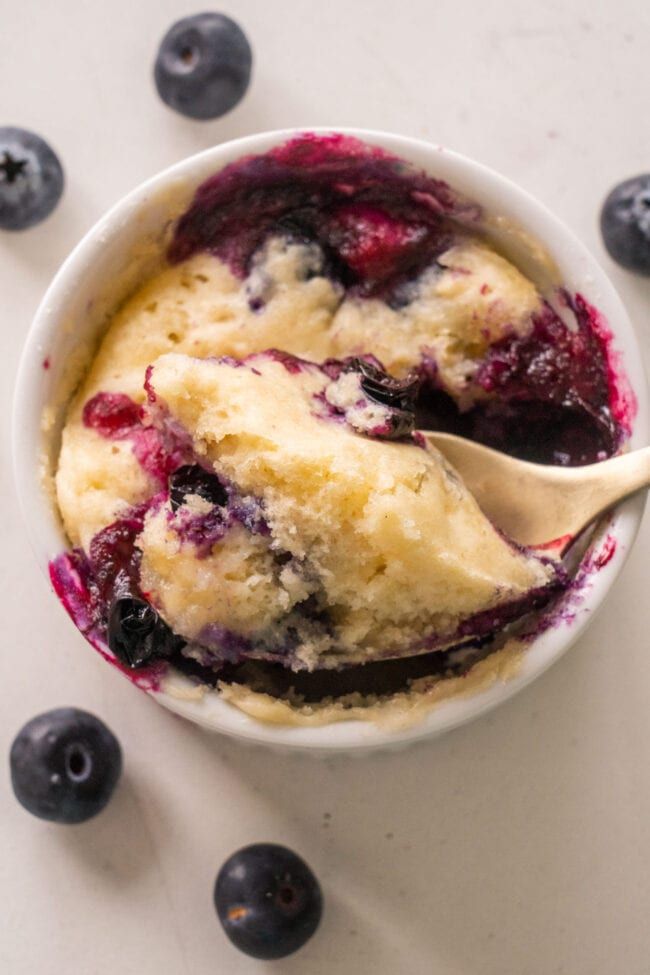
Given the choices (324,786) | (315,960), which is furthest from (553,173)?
(315,960)

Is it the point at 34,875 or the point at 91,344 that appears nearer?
the point at 91,344

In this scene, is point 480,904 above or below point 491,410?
below

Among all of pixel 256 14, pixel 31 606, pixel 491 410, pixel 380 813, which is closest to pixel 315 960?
pixel 380 813

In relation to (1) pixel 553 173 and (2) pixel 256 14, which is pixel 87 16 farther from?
(1) pixel 553 173

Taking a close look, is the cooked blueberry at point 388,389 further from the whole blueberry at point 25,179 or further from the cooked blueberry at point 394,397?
the whole blueberry at point 25,179

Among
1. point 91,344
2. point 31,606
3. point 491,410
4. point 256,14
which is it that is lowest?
point 31,606

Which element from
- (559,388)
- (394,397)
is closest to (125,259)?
(394,397)

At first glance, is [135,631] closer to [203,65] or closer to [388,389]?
[388,389]
